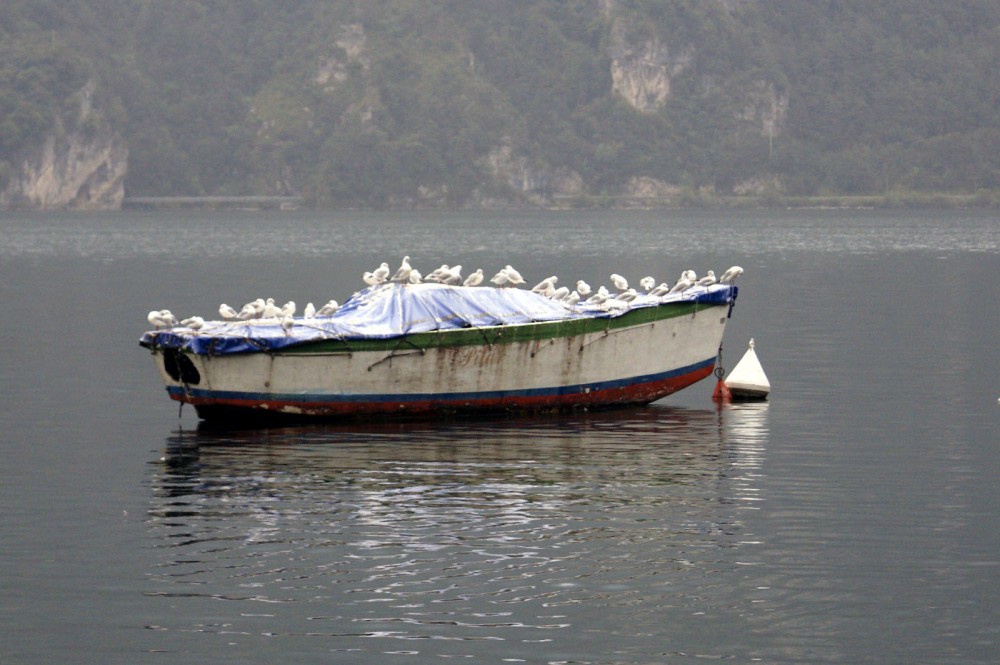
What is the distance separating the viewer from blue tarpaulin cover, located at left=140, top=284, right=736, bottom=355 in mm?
37594

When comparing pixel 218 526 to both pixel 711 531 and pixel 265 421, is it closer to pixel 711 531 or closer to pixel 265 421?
pixel 711 531

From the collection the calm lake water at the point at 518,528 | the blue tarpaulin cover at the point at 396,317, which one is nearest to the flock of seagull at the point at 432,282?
the blue tarpaulin cover at the point at 396,317

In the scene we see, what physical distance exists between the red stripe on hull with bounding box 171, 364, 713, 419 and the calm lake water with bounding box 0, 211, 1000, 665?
0.48 meters

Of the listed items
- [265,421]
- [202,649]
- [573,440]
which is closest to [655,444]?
[573,440]

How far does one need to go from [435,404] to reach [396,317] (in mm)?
1998

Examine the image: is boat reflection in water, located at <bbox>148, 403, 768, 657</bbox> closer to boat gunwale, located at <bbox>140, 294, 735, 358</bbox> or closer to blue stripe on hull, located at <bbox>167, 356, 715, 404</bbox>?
blue stripe on hull, located at <bbox>167, 356, 715, 404</bbox>

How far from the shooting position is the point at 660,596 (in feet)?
81.2

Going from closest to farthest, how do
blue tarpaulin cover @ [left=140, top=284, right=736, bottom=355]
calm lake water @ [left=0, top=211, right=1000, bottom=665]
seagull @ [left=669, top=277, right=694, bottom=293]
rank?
calm lake water @ [left=0, top=211, right=1000, bottom=665] < blue tarpaulin cover @ [left=140, top=284, right=736, bottom=355] < seagull @ [left=669, top=277, right=694, bottom=293]

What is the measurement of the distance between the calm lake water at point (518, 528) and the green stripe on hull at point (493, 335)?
64.6 inches

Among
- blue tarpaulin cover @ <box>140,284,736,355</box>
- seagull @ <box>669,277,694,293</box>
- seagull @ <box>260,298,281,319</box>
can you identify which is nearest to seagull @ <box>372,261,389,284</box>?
blue tarpaulin cover @ <box>140,284,736,355</box>

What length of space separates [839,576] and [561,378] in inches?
601

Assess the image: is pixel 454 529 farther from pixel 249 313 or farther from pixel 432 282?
pixel 432 282

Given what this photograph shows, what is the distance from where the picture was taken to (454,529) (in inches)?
1108

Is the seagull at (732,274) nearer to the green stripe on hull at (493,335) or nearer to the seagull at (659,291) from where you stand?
the seagull at (659,291)
